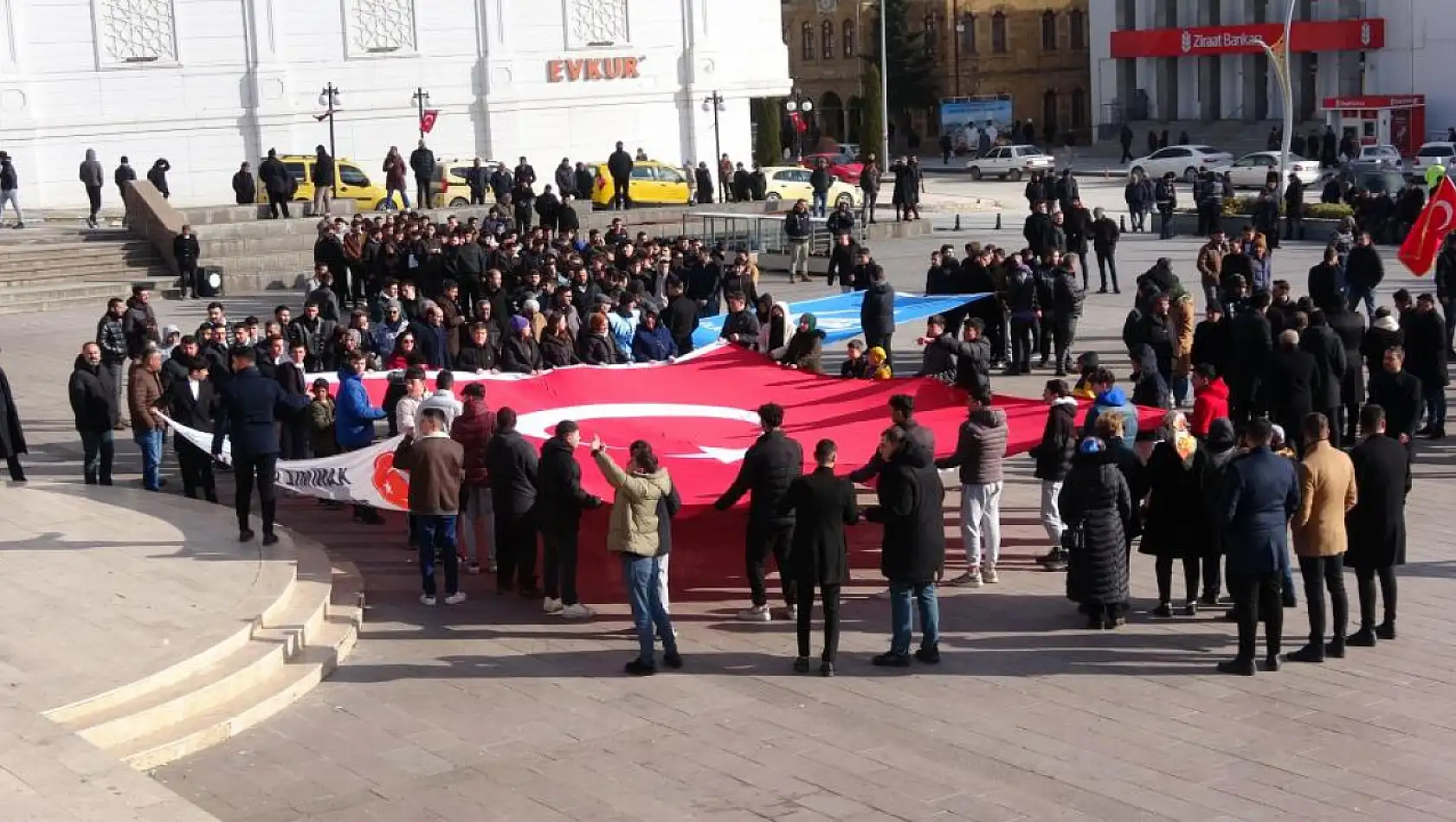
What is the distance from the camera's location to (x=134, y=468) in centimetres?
1980

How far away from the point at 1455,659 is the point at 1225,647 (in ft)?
4.61

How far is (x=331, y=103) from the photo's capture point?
44250 millimetres

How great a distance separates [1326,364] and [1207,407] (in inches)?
111

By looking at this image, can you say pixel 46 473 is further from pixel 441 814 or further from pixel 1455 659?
pixel 1455 659

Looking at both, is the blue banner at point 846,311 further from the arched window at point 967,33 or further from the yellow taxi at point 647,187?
the arched window at point 967,33

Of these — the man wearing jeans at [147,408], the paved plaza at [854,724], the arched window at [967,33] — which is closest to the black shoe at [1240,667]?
the paved plaza at [854,724]

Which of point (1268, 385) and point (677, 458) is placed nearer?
point (677, 458)

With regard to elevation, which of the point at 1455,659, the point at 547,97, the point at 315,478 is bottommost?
the point at 1455,659

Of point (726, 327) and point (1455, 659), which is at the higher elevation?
point (726, 327)

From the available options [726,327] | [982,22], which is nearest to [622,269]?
[726,327]

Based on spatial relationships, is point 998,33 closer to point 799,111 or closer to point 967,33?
point 967,33

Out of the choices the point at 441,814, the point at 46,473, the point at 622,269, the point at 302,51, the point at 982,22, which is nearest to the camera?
the point at 441,814

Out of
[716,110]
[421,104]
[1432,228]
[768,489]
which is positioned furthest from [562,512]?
[716,110]

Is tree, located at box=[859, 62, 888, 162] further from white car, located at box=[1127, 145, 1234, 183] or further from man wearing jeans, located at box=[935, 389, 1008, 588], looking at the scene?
man wearing jeans, located at box=[935, 389, 1008, 588]
